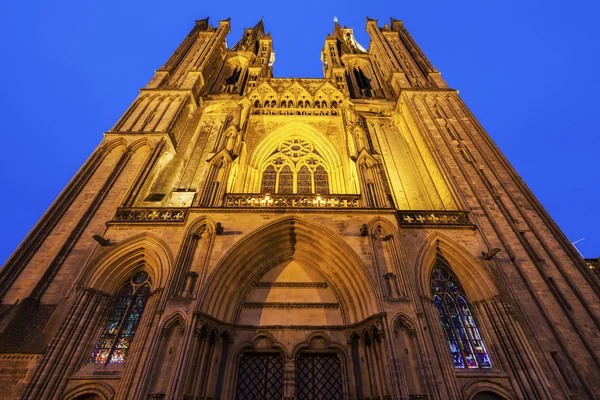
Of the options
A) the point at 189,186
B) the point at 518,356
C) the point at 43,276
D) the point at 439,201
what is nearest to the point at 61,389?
the point at 43,276

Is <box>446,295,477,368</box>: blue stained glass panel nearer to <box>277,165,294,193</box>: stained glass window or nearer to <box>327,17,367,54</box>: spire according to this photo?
<box>277,165,294,193</box>: stained glass window

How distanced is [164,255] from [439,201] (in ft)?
31.7

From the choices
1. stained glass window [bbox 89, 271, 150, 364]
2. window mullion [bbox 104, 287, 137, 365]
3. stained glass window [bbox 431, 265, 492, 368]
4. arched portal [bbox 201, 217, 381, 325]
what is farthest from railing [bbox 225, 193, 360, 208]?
window mullion [bbox 104, 287, 137, 365]

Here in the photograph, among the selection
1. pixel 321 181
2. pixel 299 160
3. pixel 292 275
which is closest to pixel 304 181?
pixel 321 181

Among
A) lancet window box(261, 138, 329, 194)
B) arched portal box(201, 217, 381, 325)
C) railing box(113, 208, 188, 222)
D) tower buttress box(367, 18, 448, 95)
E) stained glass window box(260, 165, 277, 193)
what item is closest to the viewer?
arched portal box(201, 217, 381, 325)

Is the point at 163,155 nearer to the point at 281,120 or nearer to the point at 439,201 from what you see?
the point at 281,120

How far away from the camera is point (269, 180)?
14562 mm

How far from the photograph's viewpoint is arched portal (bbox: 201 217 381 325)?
29.1 ft

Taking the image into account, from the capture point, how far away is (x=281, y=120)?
1655cm

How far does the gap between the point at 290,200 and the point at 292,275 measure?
7.81 ft

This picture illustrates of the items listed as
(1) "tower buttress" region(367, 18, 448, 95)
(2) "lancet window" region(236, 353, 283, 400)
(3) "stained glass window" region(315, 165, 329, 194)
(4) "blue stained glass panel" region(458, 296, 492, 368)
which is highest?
(1) "tower buttress" region(367, 18, 448, 95)

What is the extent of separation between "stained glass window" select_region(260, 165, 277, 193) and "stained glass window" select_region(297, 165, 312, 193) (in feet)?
3.64

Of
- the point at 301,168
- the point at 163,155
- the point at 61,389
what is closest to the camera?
the point at 61,389

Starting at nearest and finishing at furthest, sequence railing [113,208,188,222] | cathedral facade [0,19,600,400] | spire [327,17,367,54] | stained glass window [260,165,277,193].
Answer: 1. cathedral facade [0,19,600,400]
2. railing [113,208,188,222]
3. stained glass window [260,165,277,193]
4. spire [327,17,367,54]
